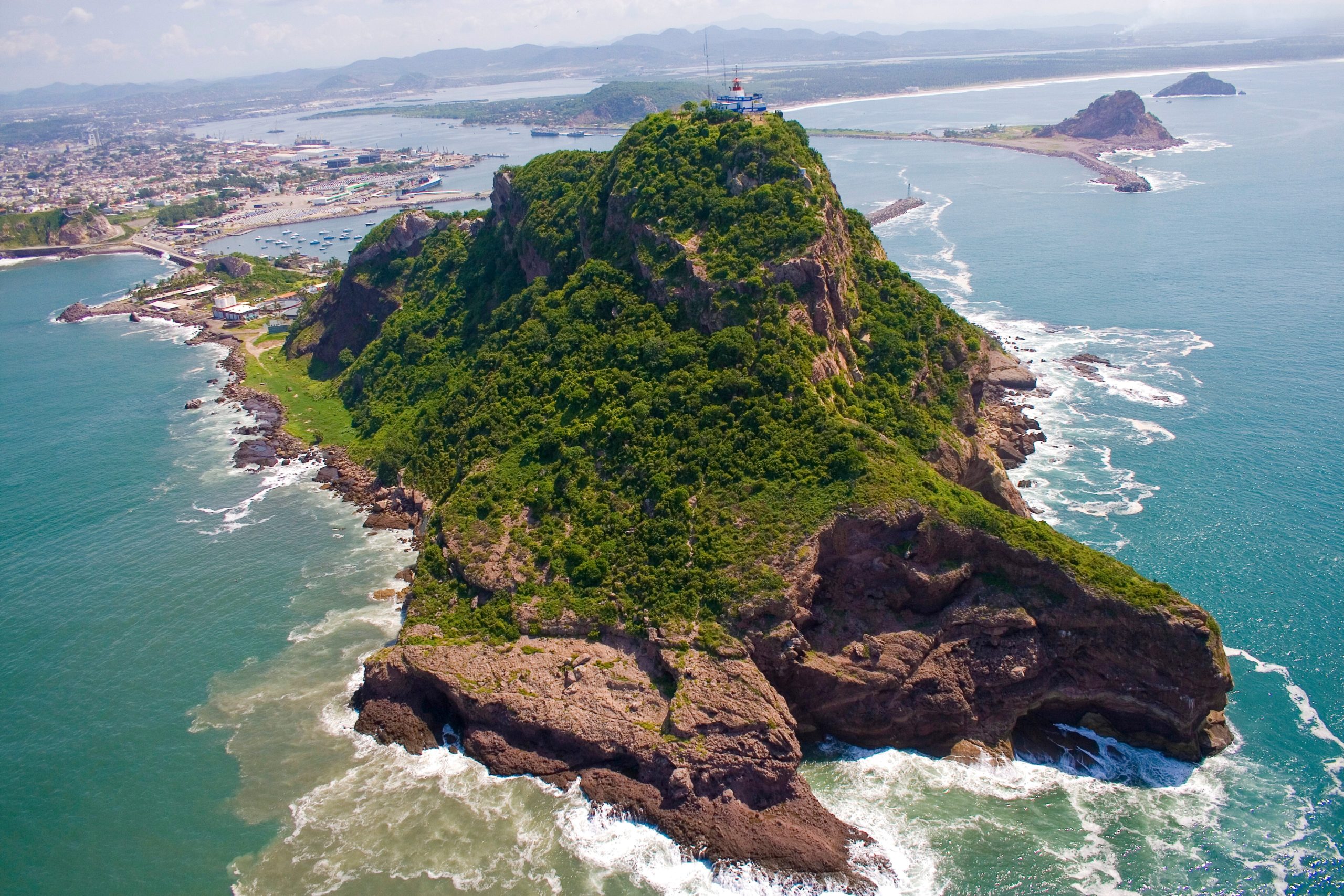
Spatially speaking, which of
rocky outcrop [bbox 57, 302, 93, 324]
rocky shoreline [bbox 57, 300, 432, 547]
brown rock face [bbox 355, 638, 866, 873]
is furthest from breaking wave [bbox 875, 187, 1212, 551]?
rocky outcrop [bbox 57, 302, 93, 324]

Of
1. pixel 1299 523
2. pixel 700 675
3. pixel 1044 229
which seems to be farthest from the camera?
pixel 1044 229

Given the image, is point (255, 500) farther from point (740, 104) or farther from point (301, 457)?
point (740, 104)

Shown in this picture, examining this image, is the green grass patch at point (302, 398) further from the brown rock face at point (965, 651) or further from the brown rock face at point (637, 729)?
the brown rock face at point (965, 651)

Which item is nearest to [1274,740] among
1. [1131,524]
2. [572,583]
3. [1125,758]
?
[1125,758]

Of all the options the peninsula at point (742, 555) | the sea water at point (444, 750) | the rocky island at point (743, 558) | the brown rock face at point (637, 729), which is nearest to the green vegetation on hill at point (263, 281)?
the sea water at point (444, 750)

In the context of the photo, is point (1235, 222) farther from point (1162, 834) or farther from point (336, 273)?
point (336, 273)

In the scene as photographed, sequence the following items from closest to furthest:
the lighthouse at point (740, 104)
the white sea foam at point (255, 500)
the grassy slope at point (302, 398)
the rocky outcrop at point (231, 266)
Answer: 1. the white sea foam at point (255, 500)
2. the lighthouse at point (740, 104)
3. the grassy slope at point (302, 398)
4. the rocky outcrop at point (231, 266)
